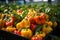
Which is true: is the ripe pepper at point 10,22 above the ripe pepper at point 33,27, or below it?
above

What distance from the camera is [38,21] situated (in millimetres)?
1284

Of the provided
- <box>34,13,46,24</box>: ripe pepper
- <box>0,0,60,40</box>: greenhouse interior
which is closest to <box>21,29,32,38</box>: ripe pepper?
<box>0,0,60,40</box>: greenhouse interior

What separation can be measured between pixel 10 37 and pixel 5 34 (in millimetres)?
38

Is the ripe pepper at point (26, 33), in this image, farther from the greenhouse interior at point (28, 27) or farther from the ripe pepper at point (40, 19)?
the ripe pepper at point (40, 19)

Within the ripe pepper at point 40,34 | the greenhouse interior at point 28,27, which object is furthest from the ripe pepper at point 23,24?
the ripe pepper at point 40,34

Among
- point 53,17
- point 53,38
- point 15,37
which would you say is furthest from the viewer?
point 53,17

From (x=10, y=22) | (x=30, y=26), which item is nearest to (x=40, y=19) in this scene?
(x=30, y=26)

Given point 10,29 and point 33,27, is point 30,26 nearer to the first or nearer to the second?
point 33,27

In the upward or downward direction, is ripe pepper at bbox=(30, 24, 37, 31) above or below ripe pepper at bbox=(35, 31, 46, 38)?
above

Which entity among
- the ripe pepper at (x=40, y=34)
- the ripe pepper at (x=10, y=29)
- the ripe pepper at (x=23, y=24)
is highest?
the ripe pepper at (x=23, y=24)

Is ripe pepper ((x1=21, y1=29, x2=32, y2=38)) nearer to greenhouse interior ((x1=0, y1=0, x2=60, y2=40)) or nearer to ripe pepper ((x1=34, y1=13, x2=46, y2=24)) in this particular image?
greenhouse interior ((x1=0, y1=0, x2=60, y2=40))

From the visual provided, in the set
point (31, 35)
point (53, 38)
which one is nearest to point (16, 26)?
point (31, 35)

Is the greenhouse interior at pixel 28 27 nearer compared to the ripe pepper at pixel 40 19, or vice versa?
the greenhouse interior at pixel 28 27

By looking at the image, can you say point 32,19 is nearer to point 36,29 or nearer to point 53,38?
point 36,29
